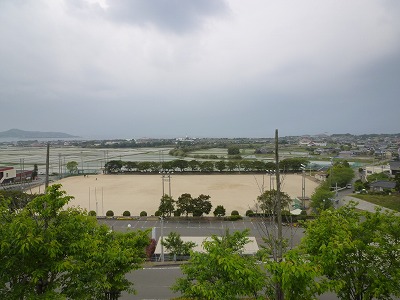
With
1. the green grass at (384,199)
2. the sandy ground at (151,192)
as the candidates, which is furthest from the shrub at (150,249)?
the green grass at (384,199)

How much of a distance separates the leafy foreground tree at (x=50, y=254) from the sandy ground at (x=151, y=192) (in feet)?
53.5

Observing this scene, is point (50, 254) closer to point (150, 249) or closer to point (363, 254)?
point (363, 254)

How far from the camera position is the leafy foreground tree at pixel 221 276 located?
3.89 meters

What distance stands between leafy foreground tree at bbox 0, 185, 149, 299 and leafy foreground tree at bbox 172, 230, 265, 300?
1.29 m

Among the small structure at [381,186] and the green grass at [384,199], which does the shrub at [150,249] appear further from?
the small structure at [381,186]

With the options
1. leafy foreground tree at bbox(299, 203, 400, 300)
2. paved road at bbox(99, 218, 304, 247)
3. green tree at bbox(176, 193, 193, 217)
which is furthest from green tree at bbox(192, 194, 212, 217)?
leafy foreground tree at bbox(299, 203, 400, 300)

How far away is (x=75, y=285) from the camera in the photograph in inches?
174

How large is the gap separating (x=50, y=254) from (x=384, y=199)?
24183mm

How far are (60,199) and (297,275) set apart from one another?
3357 millimetres

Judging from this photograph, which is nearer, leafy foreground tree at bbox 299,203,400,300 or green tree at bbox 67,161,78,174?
leafy foreground tree at bbox 299,203,400,300

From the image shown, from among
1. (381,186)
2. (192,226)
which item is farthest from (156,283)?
(381,186)

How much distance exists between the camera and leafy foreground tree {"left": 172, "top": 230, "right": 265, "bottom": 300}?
3889 mm

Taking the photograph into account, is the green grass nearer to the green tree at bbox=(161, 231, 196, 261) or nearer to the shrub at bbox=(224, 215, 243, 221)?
the shrub at bbox=(224, 215, 243, 221)

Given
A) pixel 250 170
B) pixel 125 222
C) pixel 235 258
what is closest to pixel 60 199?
pixel 235 258
